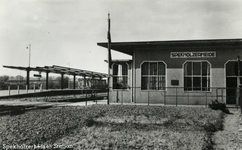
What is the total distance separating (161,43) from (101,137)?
9.26m

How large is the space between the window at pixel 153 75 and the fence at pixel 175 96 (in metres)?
0.41

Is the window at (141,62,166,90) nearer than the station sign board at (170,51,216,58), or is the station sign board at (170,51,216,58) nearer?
the station sign board at (170,51,216,58)

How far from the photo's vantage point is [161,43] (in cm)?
1691

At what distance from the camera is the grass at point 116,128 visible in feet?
29.0

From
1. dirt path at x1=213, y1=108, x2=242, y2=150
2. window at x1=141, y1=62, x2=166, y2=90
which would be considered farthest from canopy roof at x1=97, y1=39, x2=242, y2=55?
dirt path at x1=213, y1=108, x2=242, y2=150

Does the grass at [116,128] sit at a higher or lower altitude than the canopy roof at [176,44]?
lower

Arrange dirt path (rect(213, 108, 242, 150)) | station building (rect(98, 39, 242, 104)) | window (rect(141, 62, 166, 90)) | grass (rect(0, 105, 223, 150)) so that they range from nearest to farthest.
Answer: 1. dirt path (rect(213, 108, 242, 150))
2. grass (rect(0, 105, 223, 150))
3. station building (rect(98, 39, 242, 104))
4. window (rect(141, 62, 166, 90))

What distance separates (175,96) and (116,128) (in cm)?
792

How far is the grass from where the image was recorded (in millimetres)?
8828

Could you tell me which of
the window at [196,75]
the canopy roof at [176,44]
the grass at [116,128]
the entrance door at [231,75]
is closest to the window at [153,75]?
the canopy roof at [176,44]

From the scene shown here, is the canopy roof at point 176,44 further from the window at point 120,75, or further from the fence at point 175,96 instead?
the fence at point 175,96

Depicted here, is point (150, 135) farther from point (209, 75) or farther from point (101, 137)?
point (209, 75)

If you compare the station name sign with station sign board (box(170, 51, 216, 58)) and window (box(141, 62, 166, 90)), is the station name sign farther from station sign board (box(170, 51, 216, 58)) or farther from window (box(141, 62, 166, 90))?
window (box(141, 62, 166, 90))

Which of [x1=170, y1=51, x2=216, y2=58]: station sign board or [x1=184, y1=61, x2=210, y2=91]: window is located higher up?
[x1=170, y1=51, x2=216, y2=58]: station sign board
